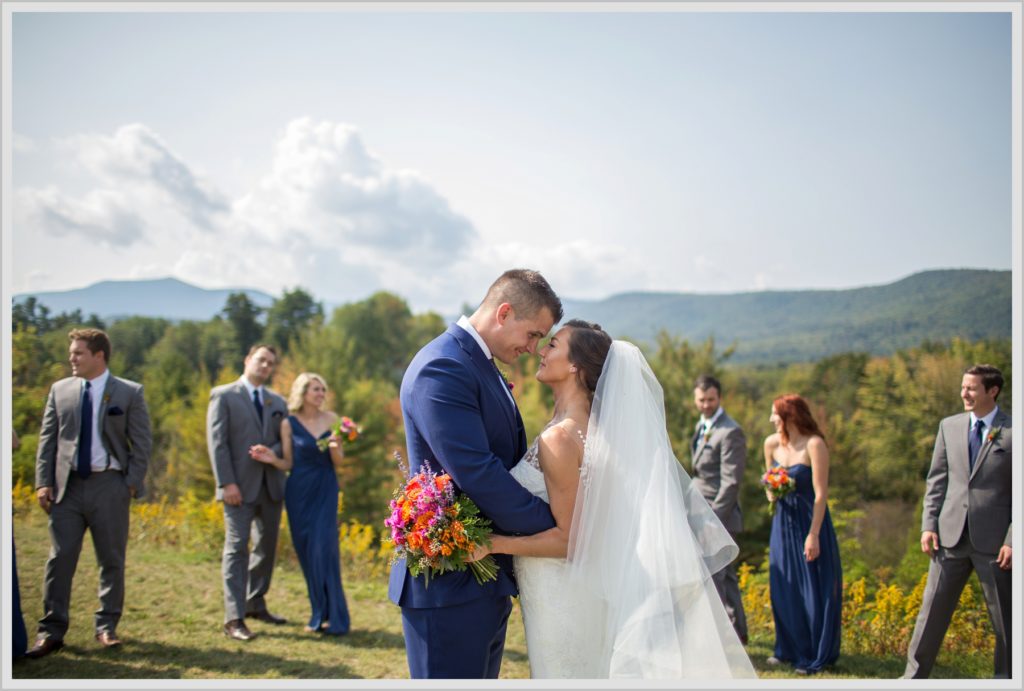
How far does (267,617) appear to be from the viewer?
7020mm

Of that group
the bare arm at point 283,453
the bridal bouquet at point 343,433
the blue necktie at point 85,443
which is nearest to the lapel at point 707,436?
the bridal bouquet at point 343,433

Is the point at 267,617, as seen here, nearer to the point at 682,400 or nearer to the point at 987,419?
the point at 987,419

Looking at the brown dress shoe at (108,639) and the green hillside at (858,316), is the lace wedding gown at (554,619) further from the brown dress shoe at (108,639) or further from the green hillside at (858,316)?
the brown dress shoe at (108,639)

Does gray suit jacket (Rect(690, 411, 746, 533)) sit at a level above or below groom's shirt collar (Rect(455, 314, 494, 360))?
below

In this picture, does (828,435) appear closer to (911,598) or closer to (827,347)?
(827,347)

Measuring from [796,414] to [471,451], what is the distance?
4.51 metres

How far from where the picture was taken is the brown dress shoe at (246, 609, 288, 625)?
7.00 metres

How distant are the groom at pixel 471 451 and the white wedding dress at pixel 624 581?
173 millimetres

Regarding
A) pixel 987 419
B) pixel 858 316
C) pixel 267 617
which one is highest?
pixel 858 316

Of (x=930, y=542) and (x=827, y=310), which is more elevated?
(x=827, y=310)

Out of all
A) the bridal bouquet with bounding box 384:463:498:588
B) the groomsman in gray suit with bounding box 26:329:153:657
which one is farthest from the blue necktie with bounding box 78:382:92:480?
the bridal bouquet with bounding box 384:463:498:588

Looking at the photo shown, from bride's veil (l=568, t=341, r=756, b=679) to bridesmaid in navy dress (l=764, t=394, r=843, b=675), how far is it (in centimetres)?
323

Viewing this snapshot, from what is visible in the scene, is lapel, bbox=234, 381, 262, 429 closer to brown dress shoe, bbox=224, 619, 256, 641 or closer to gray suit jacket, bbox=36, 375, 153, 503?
gray suit jacket, bbox=36, 375, 153, 503

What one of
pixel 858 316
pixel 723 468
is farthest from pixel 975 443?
pixel 858 316
